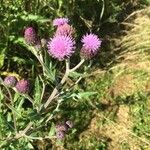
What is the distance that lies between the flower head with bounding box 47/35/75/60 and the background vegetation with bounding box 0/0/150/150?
707 mm

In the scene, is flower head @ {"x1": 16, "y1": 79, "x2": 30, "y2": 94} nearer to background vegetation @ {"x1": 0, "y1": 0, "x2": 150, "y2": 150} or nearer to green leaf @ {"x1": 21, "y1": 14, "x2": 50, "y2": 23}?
background vegetation @ {"x1": 0, "y1": 0, "x2": 150, "y2": 150}

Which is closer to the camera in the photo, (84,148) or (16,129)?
(16,129)

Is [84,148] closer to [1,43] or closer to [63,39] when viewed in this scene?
[1,43]

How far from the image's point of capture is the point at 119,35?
4730 millimetres

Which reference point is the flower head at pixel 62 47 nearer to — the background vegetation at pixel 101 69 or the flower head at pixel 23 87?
the flower head at pixel 23 87

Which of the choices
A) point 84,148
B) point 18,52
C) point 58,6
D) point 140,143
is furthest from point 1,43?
point 140,143

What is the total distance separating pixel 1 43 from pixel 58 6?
80 centimetres

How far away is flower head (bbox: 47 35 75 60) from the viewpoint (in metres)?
2.39

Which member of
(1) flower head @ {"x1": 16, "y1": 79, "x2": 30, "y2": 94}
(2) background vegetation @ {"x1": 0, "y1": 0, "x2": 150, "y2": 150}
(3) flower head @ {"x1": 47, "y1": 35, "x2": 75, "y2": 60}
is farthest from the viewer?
(2) background vegetation @ {"x1": 0, "y1": 0, "x2": 150, "y2": 150}

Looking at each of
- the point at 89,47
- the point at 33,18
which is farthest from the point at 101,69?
the point at 89,47

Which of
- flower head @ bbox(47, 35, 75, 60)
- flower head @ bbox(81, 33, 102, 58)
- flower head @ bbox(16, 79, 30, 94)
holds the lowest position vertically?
flower head @ bbox(16, 79, 30, 94)

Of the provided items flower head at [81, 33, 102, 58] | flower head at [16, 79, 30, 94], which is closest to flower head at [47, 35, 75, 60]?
flower head at [81, 33, 102, 58]

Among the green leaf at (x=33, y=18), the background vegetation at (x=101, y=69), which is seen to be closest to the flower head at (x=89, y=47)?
the background vegetation at (x=101, y=69)

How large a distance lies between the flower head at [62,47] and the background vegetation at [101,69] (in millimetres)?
707
